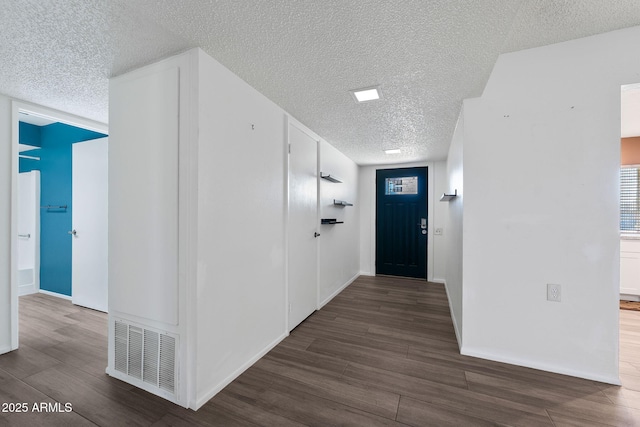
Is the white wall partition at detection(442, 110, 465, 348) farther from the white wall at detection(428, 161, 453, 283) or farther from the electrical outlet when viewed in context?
the white wall at detection(428, 161, 453, 283)

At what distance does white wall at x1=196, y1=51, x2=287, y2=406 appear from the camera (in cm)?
177

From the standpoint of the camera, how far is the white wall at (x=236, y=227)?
1.77 m

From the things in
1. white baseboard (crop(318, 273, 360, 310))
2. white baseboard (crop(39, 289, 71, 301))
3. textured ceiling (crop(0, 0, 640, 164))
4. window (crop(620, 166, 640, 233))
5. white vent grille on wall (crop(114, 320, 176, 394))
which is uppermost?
textured ceiling (crop(0, 0, 640, 164))

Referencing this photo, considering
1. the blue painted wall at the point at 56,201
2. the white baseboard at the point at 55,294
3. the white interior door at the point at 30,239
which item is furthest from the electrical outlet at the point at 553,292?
the white interior door at the point at 30,239

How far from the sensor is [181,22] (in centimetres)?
150

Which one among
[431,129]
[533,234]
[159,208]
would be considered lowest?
[533,234]

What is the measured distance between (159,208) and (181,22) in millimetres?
1170

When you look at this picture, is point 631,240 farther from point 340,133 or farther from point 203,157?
point 203,157

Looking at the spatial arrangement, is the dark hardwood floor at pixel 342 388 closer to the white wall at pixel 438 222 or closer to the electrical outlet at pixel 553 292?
the electrical outlet at pixel 553 292

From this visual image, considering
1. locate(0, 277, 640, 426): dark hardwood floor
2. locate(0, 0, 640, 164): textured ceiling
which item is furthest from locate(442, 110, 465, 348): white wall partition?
locate(0, 0, 640, 164): textured ceiling

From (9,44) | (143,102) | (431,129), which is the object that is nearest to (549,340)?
(431,129)

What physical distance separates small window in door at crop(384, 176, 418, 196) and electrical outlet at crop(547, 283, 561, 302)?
11.2 feet

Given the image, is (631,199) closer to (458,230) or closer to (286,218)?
(458,230)

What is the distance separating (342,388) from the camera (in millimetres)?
1932
